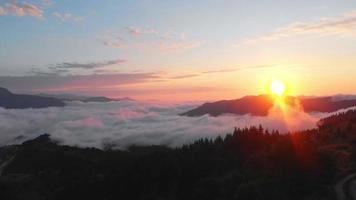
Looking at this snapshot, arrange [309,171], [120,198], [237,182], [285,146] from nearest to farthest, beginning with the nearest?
[309,171]
[237,182]
[285,146]
[120,198]

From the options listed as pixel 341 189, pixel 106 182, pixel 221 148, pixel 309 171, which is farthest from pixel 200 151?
pixel 341 189

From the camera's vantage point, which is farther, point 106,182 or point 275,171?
point 106,182

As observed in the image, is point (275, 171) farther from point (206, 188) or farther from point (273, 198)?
point (273, 198)

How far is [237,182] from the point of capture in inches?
3568

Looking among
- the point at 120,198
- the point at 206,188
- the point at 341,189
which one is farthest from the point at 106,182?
the point at 341,189

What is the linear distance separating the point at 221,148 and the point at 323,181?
110m

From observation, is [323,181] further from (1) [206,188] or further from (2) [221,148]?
(2) [221,148]

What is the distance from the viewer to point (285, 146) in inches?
3853

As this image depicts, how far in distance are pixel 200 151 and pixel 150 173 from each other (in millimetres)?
42786

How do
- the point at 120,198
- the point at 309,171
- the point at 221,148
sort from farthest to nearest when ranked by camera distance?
1. the point at 221,148
2. the point at 120,198
3. the point at 309,171

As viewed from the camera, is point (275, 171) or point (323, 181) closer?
point (323, 181)

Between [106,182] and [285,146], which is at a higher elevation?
[285,146]

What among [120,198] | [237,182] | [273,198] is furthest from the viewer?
[120,198]

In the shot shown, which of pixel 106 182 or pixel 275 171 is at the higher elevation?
pixel 275 171
